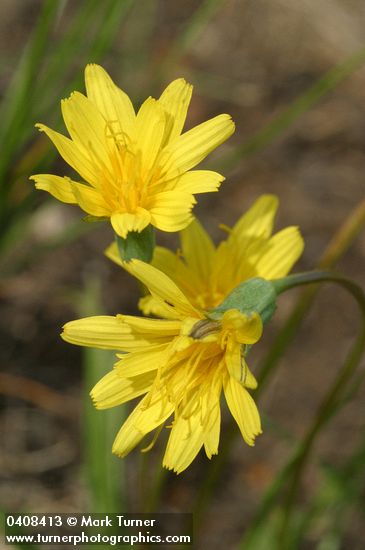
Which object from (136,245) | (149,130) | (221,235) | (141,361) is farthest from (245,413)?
(221,235)

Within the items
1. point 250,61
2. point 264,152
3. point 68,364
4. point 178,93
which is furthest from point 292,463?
point 250,61

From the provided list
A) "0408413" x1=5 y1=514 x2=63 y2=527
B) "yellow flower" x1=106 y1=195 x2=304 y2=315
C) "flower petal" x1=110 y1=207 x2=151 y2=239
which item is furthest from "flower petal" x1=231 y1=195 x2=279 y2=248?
"0408413" x1=5 y1=514 x2=63 y2=527

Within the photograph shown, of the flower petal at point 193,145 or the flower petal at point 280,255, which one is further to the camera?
the flower petal at point 280,255

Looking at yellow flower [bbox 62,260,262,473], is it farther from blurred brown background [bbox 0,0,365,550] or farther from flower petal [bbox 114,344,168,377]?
blurred brown background [bbox 0,0,365,550]

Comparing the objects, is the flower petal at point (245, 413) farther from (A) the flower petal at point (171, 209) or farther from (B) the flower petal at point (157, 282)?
(A) the flower petal at point (171, 209)

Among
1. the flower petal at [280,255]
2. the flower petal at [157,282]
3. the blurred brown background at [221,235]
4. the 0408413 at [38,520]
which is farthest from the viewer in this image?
the blurred brown background at [221,235]

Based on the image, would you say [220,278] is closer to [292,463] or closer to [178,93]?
[178,93]

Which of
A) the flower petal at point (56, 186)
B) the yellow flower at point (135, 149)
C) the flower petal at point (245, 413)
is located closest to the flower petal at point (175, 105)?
the yellow flower at point (135, 149)
